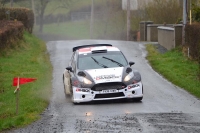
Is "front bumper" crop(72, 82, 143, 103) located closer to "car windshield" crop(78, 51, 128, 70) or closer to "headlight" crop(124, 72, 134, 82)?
"headlight" crop(124, 72, 134, 82)

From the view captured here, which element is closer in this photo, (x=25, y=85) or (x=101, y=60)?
(x=101, y=60)

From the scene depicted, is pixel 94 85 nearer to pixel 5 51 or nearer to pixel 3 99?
pixel 3 99

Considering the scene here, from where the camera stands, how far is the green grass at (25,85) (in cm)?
1431

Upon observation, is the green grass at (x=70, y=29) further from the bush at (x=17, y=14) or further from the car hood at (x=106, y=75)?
the car hood at (x=106, y=75)

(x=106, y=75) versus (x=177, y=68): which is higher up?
(x=106, y=75)

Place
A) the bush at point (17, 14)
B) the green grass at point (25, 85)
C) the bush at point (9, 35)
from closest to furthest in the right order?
1. the green grass at point (25, 85)
2. the bush at point (9, 35)
3. the bush at point (17, 14)

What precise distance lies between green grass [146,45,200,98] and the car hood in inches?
131

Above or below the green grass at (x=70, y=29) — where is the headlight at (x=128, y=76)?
above

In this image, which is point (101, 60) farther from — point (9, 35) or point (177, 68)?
point (9, 35)

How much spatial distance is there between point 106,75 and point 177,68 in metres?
9.97

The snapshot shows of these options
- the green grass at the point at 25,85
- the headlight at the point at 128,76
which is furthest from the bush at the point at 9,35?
the headlight at the point at 128,76

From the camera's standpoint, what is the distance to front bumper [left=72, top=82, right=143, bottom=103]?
53.6 feet

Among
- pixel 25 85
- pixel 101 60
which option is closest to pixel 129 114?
pixel 101 60

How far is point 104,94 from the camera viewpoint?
16.3 meters
